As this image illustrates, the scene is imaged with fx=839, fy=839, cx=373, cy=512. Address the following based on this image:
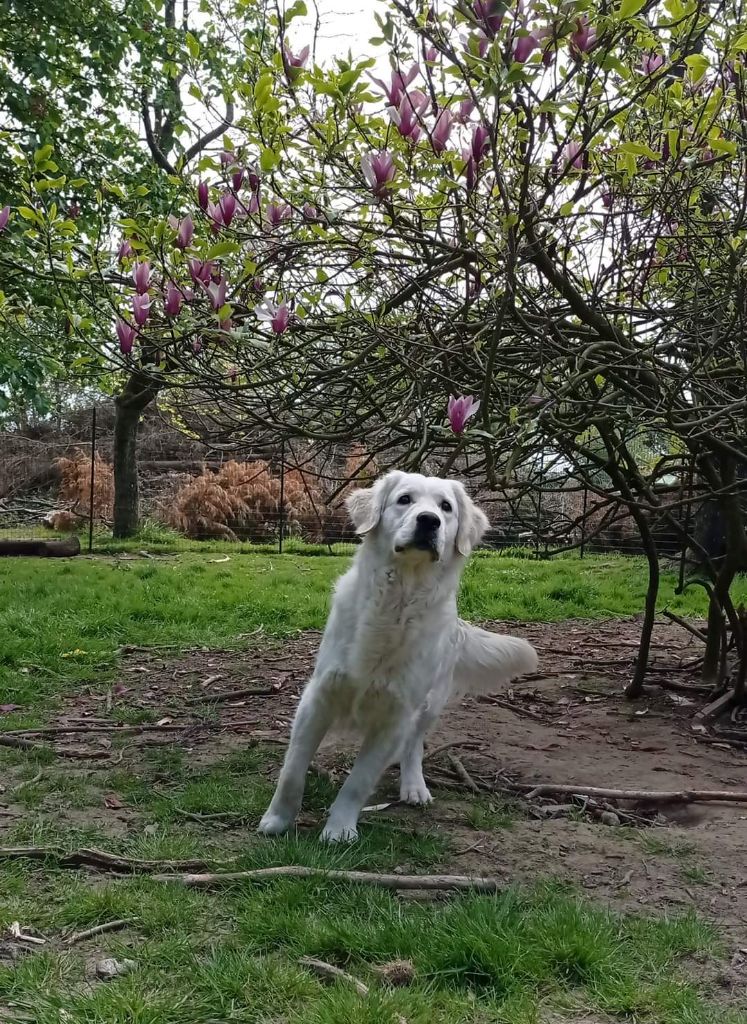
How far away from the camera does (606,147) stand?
3828 mm

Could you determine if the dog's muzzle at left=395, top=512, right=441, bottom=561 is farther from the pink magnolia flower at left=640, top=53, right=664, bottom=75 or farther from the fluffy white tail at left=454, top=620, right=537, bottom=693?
the pink magnolia flower at left=640, top=53, right=664, bottom=75

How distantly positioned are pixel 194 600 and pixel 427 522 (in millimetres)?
5689

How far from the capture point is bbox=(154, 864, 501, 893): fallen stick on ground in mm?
2883

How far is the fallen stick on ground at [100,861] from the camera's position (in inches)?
118

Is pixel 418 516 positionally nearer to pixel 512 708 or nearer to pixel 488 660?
pixel 488 660

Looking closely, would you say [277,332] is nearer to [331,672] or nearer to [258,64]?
[258,64]

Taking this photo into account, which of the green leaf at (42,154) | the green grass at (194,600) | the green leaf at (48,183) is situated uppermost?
the green leaf at (42,154)

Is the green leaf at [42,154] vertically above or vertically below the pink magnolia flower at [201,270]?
above

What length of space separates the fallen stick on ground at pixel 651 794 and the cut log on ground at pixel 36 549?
9638mm

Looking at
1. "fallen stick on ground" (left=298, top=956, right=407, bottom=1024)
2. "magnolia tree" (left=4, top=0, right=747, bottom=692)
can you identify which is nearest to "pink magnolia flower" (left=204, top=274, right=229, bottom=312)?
"magnolia tree" (left=4, top=0, right=747, bottom=692)

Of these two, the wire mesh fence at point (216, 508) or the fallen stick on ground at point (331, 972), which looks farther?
the wire mesh fence at point (216, 508)

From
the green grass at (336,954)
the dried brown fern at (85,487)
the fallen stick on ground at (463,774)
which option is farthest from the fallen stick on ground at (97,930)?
the dried brown fern at (85,487)

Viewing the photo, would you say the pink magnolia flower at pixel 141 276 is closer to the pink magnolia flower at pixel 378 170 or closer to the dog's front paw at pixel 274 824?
the pink magnolia flower at pixel 378 170

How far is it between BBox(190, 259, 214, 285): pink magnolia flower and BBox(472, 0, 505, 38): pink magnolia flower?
159cm
